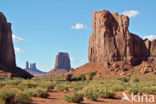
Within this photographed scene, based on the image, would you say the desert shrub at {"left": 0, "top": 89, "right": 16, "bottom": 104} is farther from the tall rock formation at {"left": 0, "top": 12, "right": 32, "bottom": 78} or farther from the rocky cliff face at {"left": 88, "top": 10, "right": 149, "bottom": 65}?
the tall rock formation at {"left": 0, "top": 12, "right": 32, "bottom": 78}

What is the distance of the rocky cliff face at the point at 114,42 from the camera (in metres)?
87.1

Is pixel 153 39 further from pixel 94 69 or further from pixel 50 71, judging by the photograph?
pixel 50 71

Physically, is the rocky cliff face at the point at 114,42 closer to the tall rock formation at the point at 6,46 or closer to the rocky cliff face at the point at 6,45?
the tall rock formation at the point at 6,46

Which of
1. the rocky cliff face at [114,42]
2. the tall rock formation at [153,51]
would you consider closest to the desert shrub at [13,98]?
the rocky cliff face at [114,42]

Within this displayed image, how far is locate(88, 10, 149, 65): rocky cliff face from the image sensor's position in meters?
87.1

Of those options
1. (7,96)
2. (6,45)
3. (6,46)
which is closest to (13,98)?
(7,96)

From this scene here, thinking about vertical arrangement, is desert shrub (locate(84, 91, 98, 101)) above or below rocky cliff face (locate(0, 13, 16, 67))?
below

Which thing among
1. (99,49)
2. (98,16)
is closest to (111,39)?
(99,49)

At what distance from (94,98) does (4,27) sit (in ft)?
283

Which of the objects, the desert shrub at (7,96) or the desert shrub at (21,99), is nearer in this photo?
the desert shrub at (7,96)

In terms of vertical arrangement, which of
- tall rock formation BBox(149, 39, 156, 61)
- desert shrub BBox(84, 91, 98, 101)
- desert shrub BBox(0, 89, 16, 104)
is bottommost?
desert shrub BBox(84, 91, 98, 101)

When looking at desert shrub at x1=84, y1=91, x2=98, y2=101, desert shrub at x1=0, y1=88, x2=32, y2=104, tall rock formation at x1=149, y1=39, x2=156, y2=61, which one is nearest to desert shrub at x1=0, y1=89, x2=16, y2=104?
desert shrub at x1=0, y1=88, x2=32, y2=104

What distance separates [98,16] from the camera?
96000 millimetres

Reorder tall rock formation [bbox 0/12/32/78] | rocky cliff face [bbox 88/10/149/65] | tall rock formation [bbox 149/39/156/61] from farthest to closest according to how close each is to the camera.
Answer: tall rock formation [bbox 0/12/32/78]
tall rock formation [bbox 149/39/156/61]
rocky cliff face [bbox 88/10/149/65]
